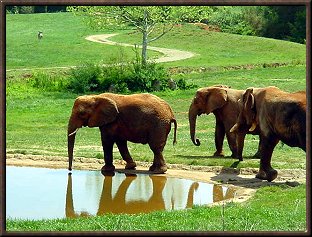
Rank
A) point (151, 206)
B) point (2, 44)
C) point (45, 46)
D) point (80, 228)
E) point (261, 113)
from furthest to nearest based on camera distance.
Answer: point (45, 46) < point (261, 113) < point (151, 206) < point (80, 228) < point (2, 44)

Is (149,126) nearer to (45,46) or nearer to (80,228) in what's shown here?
(80,228)

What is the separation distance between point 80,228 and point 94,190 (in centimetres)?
600

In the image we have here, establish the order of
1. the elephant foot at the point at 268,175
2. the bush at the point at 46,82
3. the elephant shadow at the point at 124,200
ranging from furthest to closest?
the bush at the point at 46,82
the elephant foot at the point at 268,175
the elephant shadow at the point at 124,200

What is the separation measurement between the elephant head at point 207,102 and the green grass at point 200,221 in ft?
27.2

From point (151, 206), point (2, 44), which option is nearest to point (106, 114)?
point (151, 206)

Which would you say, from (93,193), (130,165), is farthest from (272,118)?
(130,165)

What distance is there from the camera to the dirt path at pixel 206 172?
17.9m

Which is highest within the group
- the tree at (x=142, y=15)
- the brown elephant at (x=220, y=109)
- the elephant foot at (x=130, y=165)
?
the tree at (x=142, y=15)

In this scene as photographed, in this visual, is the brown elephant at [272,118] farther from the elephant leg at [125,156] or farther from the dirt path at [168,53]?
the dirt path at [168,53]

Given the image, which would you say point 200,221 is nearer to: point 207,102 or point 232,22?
point 207,102

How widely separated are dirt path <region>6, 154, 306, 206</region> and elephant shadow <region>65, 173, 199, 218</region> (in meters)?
0.74

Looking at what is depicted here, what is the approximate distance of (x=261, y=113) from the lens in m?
18.2

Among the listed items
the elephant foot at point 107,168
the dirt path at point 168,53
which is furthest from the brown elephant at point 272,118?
the dirt path at point 168,53

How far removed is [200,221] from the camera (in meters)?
12.1
